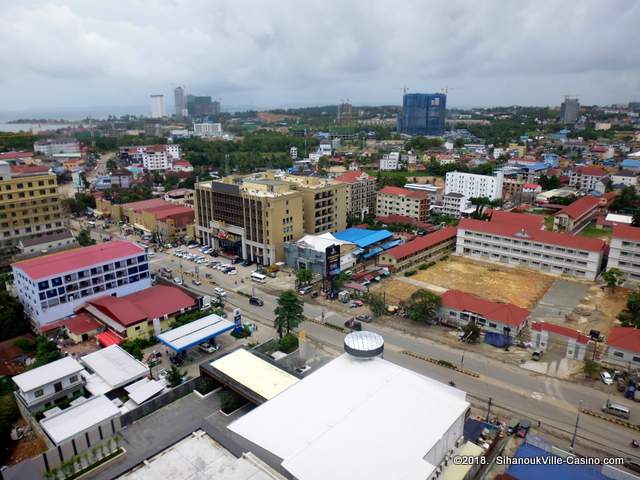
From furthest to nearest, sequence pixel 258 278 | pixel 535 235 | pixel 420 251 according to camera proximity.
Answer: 1. pixel 420 251
2. pixel 535 235
3. pixel 258 278

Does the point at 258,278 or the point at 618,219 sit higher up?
the point at 618,219

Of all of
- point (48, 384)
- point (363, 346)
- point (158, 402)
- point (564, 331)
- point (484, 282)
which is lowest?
point (484, 282)

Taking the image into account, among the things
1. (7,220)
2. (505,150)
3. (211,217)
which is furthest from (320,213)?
(505,150)

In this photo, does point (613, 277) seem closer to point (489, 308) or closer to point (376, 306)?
point (489, 308)

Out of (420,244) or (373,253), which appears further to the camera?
(373,253)

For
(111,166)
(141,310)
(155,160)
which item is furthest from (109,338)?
(111,166)

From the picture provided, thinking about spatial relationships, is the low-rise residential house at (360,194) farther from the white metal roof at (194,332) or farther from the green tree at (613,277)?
the white metal roof at (194,332)

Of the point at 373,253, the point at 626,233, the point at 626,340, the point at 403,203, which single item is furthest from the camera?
the point at 403,203

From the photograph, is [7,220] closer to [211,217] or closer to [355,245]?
[211,217]
